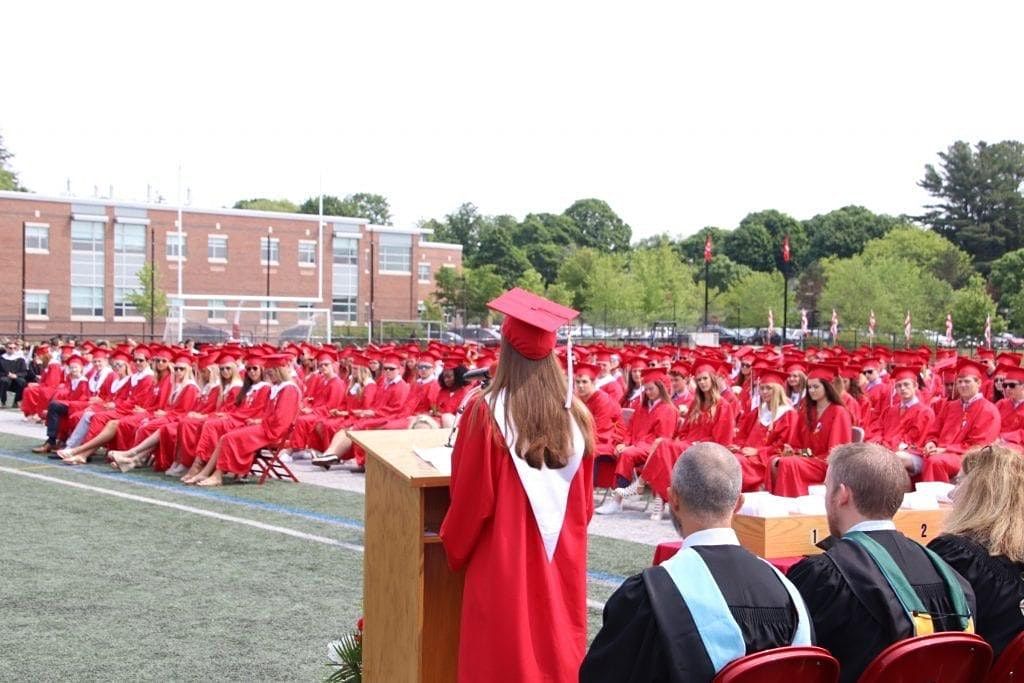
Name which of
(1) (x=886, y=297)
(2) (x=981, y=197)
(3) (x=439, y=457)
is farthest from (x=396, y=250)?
(3) (x=439, y=457)

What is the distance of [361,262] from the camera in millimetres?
61250

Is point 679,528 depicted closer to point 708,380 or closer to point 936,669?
point 936,669

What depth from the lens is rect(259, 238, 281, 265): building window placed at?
5836 cm

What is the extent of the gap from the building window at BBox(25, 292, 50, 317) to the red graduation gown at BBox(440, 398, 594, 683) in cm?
5327

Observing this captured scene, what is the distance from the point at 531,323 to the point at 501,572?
0.86 m

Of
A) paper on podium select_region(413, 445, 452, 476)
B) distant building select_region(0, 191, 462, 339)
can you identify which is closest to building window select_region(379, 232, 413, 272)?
distant building select_region(0, 191, 462, 339)

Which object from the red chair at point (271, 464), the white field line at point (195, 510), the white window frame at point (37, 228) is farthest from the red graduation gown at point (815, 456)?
the white window frame at point (37, 228)

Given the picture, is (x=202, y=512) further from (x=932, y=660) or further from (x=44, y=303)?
(x=44, y=303)

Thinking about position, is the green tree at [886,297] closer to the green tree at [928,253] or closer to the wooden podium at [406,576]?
the green tree at [928,253]

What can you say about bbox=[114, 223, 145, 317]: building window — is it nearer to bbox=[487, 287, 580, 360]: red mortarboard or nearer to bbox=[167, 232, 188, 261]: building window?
bbox=[167, 232, 188, 261]: building window

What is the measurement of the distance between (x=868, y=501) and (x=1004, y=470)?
69cm

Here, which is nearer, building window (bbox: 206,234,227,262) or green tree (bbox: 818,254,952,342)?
green tree (bbox: 818,254,952,342)

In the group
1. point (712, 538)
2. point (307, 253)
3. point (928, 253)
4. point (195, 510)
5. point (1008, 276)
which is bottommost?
point (195, 510)

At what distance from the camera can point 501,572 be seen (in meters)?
3.80
